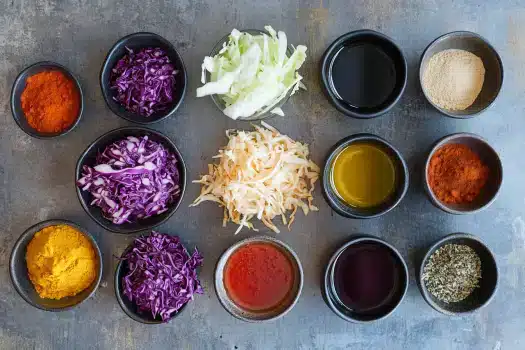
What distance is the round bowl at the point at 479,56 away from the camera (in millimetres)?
2695

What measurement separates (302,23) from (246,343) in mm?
1794

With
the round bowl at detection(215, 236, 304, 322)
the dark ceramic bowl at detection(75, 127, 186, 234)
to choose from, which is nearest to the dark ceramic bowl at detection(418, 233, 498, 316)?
the round bowl at detection(215, 236, 304, 322)

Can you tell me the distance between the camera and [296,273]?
2.71 m

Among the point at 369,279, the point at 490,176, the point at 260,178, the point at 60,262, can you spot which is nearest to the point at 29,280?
the point at 60,262

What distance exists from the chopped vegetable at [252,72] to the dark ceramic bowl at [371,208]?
14.6 inches

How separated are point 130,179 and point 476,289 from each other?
190cm

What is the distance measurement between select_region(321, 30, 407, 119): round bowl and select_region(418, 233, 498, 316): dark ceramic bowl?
2.51 ft

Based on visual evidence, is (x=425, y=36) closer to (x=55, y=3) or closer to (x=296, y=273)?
(x=296, y=273)

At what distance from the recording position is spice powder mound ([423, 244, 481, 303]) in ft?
9.04

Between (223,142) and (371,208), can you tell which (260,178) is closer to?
(223,142)

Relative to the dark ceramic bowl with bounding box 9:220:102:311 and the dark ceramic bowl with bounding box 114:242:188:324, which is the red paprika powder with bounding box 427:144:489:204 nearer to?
the dark ceramic bowl with bounding box 114:242:188:324

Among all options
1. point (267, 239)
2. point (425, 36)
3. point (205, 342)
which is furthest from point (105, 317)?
point (425, 36)

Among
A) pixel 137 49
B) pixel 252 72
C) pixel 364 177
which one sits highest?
pixel 252 72

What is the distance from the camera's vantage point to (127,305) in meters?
2.69
